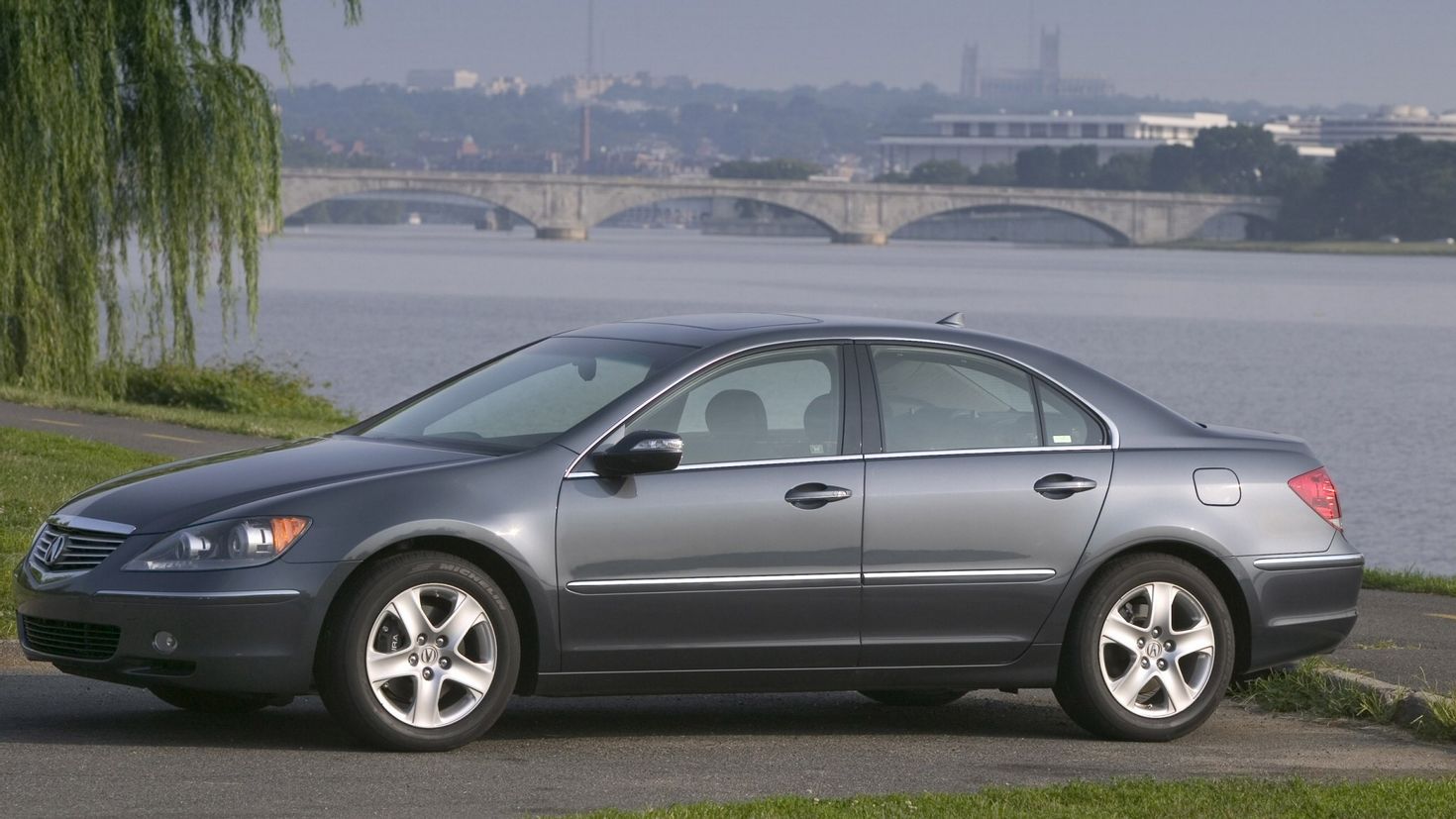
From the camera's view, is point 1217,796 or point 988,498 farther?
point 988,498

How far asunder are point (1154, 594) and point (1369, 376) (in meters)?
46.5

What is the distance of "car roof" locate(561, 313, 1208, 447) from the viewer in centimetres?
714

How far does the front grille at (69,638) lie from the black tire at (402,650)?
1.97ft

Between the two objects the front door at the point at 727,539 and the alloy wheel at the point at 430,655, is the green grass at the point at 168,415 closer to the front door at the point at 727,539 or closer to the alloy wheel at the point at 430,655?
the front door at the point at 727,539

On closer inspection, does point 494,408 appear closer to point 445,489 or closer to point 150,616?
point 445,489

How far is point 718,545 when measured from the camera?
6645mm

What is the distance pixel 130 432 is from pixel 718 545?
1349cm

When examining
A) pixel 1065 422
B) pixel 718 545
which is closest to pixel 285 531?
pixel 718 545

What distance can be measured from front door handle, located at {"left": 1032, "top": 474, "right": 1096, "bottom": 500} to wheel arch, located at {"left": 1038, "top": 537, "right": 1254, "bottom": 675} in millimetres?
229

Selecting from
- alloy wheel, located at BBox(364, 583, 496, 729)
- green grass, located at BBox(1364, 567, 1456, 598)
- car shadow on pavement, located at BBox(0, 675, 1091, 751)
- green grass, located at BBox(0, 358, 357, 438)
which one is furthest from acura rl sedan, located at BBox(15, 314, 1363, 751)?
green grass, located at BBox(0, 358, 357, 438)

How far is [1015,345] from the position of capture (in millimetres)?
7414

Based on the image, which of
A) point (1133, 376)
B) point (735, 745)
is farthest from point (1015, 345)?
point (1133, 376)

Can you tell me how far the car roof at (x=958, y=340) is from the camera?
23.4 ft

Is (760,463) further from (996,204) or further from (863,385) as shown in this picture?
(996,204)
